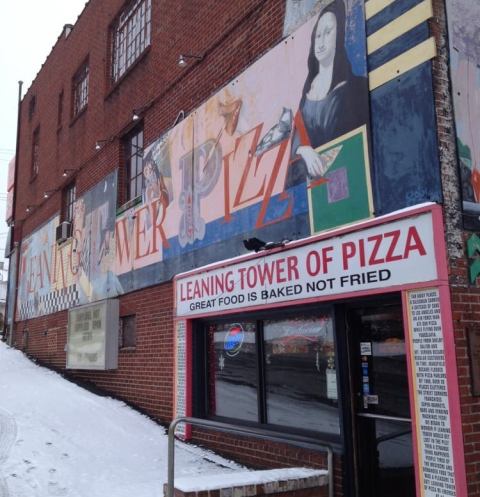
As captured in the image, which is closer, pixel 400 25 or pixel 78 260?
pixel 400 25

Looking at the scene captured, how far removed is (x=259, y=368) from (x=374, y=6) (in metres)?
4.11

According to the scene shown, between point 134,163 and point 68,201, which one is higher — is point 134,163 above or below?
below

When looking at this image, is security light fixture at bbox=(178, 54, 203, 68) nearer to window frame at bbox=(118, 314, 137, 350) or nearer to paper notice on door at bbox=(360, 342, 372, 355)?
window frame at bbox=(118, 314, 137, 350)

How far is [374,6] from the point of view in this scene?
5527 millimetres

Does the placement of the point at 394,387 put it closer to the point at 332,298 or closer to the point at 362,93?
the point at 332,298

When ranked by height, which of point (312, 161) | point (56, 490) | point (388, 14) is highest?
point (388, 14)

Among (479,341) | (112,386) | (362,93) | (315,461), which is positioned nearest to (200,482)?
(315,461)

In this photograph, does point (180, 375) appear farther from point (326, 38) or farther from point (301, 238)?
point (326, 38)

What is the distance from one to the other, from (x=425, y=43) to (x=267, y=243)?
264 cm

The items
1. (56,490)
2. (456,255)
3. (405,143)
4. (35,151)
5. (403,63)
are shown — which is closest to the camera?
(456,255)

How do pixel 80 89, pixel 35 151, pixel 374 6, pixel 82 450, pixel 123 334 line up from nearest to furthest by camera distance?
pixel 374 6 < pixel 82 450 < pixel 123 334 < pixel 80 89 < pixel 35 151

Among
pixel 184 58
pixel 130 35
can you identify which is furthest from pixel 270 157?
pixel 130 35

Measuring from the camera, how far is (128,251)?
10.2m

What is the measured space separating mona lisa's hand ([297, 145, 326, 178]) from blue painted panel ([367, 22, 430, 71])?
103 centimetres
